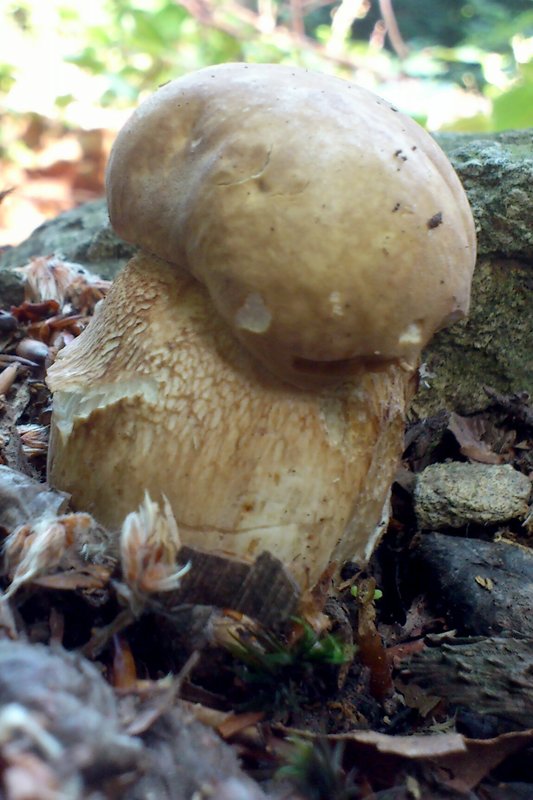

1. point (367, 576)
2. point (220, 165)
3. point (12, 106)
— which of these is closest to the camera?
point (220, 165)

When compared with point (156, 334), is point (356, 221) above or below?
above

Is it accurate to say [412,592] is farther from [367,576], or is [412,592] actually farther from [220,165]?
[220,165]

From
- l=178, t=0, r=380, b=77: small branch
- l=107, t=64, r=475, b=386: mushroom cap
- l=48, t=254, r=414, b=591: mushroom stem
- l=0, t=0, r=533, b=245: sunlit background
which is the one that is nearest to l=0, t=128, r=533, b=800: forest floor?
l=48, t=254, r=414, b=591: mushroom stem

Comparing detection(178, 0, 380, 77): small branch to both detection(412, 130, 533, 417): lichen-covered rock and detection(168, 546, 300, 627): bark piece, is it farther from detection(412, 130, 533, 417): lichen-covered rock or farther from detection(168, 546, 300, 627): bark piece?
detection(168, 546, 300, 627): bark piece

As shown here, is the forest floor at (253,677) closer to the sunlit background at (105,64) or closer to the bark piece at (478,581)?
the bark piece at (478,581)

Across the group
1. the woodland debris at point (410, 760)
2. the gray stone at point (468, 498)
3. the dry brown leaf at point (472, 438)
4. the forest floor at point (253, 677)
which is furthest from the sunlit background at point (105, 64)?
the woodland debris at point (410, 760)

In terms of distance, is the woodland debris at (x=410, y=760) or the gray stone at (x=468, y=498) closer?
the woodland debris at (x=410, y=760)

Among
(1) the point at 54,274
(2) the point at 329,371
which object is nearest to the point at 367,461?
(2) the point at 329,371
